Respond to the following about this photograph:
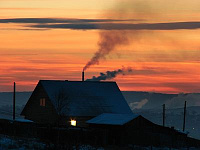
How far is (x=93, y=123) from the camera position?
74.8 meters

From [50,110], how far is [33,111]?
417cm

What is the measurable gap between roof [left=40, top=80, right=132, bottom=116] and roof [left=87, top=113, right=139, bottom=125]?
16.0ft

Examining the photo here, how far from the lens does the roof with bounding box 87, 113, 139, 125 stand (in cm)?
7228

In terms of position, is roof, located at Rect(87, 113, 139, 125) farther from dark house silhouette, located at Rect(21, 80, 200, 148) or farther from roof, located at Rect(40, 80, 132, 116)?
roof, located at Rect(40, 80, 132, 116)

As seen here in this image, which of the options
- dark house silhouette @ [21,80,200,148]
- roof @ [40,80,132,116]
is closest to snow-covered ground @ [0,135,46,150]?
dark house silhouette @ [21,80,200,148]

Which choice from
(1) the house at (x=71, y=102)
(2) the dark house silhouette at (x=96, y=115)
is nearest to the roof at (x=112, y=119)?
(2) the dark house silhouette at (x=96, y=115)

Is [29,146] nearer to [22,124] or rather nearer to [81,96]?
[22,124]

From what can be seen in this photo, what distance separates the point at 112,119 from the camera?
2918 inches

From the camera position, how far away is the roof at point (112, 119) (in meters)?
72.3

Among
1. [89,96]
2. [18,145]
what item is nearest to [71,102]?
[89,96]

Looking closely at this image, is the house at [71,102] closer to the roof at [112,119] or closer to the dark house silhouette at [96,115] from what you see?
the dark house silhouette at [96,115]

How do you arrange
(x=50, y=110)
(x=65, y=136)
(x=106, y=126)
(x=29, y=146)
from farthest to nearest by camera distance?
(x=50, y=110)
(x=106, y=126)
(x=65, y=136)
(x=29, y=146)

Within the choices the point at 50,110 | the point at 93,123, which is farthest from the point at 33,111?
the point at 93,123

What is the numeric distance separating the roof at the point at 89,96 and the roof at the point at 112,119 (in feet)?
16.0
